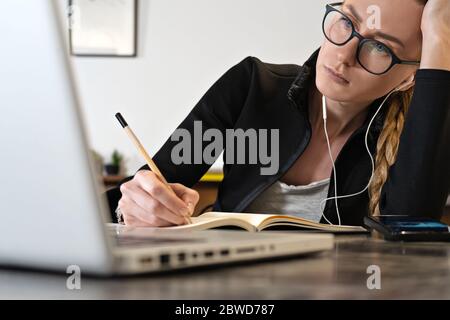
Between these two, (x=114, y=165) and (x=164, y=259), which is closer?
(x=164, y=259)

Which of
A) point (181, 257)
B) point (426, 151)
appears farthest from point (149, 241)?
point (426, 151)

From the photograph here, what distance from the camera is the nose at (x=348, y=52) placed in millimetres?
1350

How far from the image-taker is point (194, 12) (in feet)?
10.8

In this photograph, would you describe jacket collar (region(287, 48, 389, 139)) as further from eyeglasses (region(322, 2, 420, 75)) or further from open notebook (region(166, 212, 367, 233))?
open notebook (region(166, 212, 367, 233))

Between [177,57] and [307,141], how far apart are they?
2022 millimetres

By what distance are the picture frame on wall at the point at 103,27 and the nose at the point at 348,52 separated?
215 centimetres

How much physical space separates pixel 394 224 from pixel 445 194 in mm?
421

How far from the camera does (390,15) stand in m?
1.35

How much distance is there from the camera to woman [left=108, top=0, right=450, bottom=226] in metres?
1.15

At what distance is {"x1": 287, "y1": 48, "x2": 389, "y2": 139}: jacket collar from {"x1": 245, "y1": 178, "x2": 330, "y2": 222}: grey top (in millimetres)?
182

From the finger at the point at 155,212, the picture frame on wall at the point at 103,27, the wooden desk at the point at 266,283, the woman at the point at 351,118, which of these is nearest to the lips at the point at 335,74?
the woman at the point at 351,118

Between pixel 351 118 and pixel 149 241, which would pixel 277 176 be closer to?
pixel 351 118

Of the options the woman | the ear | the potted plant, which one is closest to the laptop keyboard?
the woman
